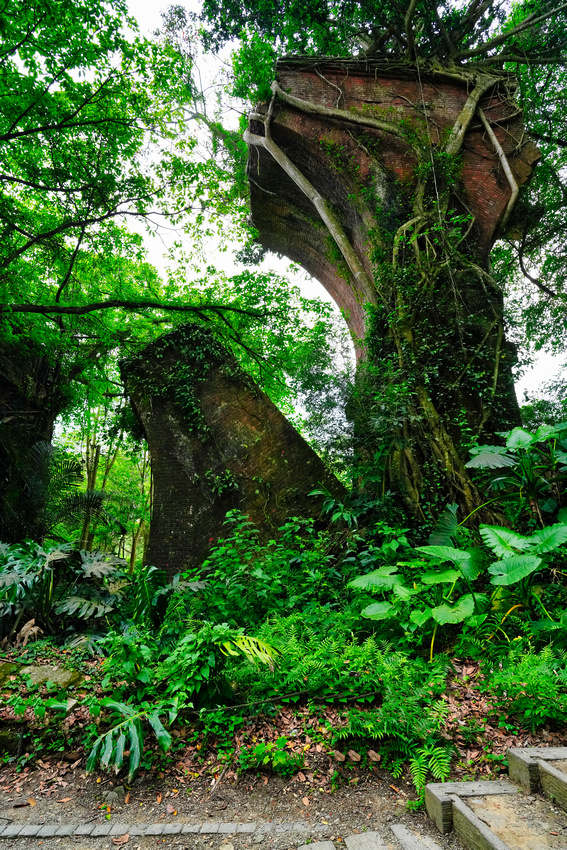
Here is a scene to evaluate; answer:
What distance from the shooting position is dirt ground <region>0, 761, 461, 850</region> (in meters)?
2.21

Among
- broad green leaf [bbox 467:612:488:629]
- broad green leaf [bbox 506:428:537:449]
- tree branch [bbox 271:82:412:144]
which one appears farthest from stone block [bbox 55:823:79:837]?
tree branch [bbox 271:82:412:144]

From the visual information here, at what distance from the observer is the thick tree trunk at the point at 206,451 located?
6.28 m

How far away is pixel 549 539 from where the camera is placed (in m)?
3.30

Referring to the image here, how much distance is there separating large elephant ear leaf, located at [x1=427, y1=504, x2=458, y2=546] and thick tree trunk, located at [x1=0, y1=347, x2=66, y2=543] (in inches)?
251

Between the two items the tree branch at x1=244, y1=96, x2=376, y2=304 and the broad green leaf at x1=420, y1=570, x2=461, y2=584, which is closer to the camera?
the broad green leaf at x1=420, y1=570, x2=461, y2=584

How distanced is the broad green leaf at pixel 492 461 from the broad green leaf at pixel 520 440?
0.42 ft

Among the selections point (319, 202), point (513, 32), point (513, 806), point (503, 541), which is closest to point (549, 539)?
point (503, 541)

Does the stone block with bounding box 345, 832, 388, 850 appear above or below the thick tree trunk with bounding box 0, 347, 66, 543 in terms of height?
below

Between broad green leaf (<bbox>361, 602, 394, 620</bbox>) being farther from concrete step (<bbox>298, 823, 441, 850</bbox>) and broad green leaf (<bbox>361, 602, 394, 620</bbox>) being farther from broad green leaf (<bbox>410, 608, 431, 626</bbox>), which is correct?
concrete step (<bbox>298, 823, 441, 850</bbox>)

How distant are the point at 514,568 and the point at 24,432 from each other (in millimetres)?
10402

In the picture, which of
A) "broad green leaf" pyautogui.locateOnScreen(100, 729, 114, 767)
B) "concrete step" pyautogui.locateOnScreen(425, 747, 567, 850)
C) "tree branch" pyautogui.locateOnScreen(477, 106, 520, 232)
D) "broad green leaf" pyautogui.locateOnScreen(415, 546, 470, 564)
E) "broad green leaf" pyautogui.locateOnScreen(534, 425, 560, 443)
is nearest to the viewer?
"concrete step" pyautogui.locateOnScreen(425, 747, 567, 850)

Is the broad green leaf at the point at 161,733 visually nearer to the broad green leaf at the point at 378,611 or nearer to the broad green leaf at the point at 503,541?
the broad green leaf at the point at 378,611

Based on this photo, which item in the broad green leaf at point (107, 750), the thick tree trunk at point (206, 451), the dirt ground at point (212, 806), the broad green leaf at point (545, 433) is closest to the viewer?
the dirt ground at point (212, 806)

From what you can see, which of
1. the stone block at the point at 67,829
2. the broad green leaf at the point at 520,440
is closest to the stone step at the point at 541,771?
the stone block at the point at 67,829
